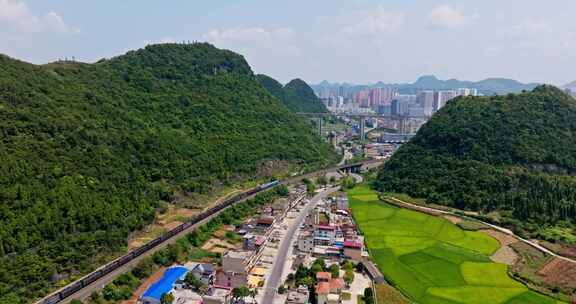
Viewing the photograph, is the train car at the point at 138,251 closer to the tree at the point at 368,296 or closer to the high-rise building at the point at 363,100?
the tree at the point at 368,296

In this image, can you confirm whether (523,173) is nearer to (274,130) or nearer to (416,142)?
(416,142)

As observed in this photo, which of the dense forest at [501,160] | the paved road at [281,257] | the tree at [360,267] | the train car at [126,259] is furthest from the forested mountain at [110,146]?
the dense forest at [501,160]

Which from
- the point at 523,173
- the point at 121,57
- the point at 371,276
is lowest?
the point at 371,276

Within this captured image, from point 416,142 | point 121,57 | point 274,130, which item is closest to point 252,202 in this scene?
point 274,130

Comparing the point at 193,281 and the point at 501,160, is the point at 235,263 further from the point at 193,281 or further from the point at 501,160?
the point at 501,160

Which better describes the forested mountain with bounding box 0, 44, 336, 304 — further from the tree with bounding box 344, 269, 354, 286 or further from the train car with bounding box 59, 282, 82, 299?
the tree with bounding box 344, 269, 354, 286

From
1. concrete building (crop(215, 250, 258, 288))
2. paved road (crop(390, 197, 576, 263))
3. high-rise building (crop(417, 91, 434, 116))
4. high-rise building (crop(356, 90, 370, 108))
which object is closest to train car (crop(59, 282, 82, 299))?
concrete building (crop(215, 250, 258, 288))
